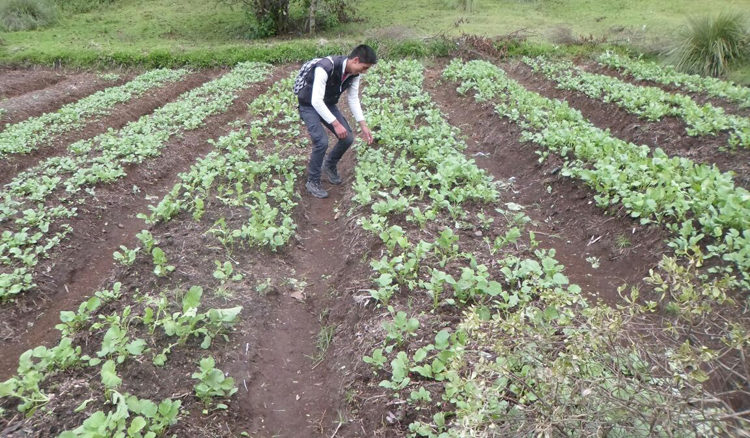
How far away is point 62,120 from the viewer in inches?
427

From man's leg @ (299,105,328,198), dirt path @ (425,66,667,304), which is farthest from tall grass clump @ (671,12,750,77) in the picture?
man's leg @ (299,105,328,198)

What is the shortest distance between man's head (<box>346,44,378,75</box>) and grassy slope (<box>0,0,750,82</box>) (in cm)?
1342

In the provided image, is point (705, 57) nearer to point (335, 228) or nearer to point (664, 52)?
point (664, 52)

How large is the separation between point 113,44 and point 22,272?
18.6 meters

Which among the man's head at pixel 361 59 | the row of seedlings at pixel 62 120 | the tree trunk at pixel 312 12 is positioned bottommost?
the row of seedlings at pixel 62 120

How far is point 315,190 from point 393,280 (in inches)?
116

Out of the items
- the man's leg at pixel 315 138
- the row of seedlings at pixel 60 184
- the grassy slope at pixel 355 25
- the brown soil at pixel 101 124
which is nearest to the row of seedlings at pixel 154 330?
the man's leg at pixel 315 138

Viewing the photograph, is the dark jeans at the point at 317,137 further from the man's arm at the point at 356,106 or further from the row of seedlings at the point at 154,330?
the row of seedlings at the point at 154,330

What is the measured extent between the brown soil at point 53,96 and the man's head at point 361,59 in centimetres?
1008

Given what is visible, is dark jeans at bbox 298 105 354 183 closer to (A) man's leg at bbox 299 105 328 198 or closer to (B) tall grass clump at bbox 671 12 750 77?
(A) man's leg at bbox 299 105 328 198

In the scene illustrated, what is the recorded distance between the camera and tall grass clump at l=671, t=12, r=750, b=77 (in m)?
13.3

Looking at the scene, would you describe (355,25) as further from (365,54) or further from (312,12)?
(365,54)

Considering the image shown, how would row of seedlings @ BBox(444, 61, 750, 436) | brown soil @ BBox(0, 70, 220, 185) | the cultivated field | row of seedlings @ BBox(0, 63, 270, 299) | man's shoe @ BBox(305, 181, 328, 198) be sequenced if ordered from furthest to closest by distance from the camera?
brown soil @ BBox(0, 70, 220, 185)
man's shoe @ BBox(305, 181, 328, 198)
row of seedlings @ BBox(0, 63, 270, 299)
row of seedlings @ BBox(444, 61, 750, 436)
the cultivated field

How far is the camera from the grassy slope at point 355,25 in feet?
60.5
